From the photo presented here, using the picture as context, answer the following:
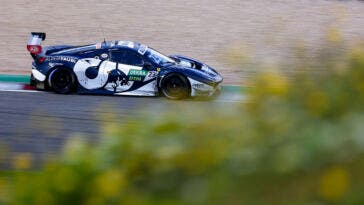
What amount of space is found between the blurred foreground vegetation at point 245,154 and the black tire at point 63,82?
37.3 feet

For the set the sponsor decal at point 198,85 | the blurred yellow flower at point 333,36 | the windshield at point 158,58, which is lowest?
the sponsor decal at point 198,85

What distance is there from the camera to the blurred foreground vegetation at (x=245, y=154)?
11.2 ft

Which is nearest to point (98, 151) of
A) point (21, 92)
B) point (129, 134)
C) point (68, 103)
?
point (129, 134)

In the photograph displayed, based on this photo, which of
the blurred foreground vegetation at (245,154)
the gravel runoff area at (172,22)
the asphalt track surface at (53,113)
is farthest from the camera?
the gravel runoff area at (172,22)

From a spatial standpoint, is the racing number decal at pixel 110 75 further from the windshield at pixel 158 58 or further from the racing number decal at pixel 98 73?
the windshield at pixel 158 58

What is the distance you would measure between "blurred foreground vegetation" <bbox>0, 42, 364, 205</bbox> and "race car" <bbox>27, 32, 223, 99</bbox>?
11.0m

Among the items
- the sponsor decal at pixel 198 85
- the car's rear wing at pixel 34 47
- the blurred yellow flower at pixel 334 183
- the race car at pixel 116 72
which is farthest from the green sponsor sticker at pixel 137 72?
the blurred yellow flower at pixel 334 183

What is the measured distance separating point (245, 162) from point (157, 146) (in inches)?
16.0

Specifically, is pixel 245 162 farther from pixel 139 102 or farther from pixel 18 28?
pixel 18 28

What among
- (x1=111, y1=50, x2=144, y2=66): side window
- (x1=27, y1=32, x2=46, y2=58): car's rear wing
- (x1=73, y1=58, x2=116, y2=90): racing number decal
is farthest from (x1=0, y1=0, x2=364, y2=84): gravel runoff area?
(x1=111, y1=50, x2=144, y2=66): side window

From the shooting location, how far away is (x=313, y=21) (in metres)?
22.7

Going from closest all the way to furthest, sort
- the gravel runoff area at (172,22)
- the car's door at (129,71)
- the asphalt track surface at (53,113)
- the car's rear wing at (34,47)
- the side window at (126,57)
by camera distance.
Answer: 1. the asphalt track surface at (53,113)
2. the car's door at (129,71)
3. the side window at (126,57)
4. the car's rear wing at (34,47)
5. the gravel runoff area at (172,22)

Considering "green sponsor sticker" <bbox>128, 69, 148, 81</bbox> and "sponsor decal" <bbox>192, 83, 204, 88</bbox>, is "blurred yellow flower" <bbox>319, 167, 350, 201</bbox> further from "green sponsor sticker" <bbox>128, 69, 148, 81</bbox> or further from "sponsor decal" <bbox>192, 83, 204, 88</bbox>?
"green sponsor sticker" <bbox>128, 69, 148, 81</bbox>

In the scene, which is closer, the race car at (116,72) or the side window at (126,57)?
the race car at (116,72)
